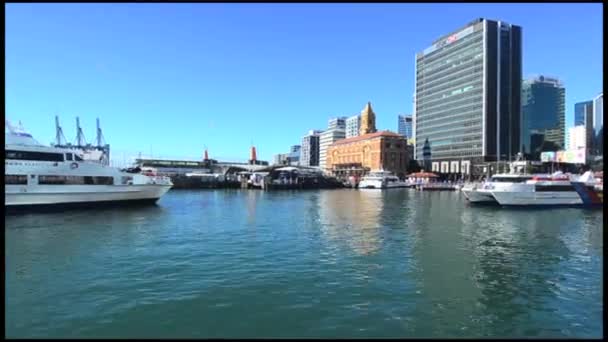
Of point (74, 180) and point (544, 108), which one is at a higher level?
point (544, 108)

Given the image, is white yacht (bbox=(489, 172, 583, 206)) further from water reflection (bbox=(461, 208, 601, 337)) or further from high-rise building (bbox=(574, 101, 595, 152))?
high-rise building (bbox=(574, 101, 595, 152))

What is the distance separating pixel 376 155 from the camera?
153500 mm

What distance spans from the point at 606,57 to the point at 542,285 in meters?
9.34

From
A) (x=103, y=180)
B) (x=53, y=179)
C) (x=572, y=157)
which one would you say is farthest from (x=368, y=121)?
(x=53, y=179)

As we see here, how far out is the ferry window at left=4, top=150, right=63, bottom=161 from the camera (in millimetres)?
33438

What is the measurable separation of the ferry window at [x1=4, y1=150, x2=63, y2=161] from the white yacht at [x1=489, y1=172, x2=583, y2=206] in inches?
1863

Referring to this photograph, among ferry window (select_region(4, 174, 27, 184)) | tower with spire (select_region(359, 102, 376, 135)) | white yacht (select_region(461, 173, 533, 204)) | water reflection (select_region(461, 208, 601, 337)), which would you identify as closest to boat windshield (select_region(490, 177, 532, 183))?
white yacht (select_region(461, 173, 533, 204))

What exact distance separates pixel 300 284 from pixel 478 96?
15801 centimetres

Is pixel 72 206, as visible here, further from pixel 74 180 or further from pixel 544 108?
pixel 544 108

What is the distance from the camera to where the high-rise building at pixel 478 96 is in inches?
5778

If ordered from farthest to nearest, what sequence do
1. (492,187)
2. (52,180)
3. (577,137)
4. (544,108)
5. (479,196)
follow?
(544,108) → (577,137) → (479,196) → (492,187) → (52,180)

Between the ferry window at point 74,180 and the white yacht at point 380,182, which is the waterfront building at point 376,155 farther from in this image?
the ferry window at point 74,180

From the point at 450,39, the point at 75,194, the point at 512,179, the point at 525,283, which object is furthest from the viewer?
the point at 450,39

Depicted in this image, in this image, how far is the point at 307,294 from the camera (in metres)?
11.3
